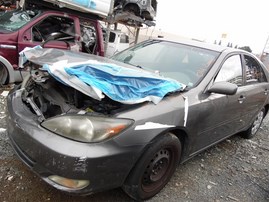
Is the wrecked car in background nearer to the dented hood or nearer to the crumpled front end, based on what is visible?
the dented hood

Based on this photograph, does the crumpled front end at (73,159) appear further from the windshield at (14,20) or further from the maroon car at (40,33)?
the windshield at (14,20)

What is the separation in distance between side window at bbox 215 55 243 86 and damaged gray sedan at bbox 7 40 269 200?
0.02 metres

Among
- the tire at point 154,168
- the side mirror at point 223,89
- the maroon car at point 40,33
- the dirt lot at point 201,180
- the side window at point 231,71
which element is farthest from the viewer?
the maroon car at point 40,33

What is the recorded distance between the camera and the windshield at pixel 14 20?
5284mm

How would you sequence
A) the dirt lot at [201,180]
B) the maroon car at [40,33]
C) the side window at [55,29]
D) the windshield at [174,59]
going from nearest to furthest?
1. the dirt lot at [201,180]
2. the windshield at [174,59]
3. the maroon car at [40,33]
4. the side window at [55,29]

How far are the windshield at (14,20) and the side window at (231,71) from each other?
3.98m

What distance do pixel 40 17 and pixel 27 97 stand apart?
3288 mm

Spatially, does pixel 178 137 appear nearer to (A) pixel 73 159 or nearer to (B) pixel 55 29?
(A) pixel 73 159

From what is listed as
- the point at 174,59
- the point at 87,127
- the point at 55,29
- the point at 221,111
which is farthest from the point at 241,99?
the point at 55,29

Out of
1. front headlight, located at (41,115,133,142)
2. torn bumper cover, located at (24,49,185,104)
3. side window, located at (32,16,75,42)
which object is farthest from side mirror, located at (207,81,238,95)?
side window, located at (32,16,75,42)

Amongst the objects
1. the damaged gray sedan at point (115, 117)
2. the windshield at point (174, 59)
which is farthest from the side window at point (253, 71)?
the windshield at point (174, 59)

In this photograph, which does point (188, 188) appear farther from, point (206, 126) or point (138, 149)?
point (138, 149)

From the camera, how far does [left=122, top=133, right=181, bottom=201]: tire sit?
2320 millimetres

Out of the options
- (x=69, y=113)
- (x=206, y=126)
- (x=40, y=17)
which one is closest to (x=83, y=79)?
(x=69, y=113)
